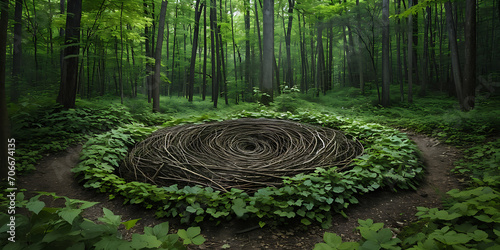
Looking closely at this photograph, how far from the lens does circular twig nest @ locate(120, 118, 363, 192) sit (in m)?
2.71

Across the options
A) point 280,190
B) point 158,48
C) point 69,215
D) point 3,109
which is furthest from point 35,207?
point 158,48

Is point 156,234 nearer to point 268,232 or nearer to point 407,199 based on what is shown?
point 268,232

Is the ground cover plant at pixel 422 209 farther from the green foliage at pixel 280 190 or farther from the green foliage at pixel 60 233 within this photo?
the green foliage at pixel 60 233

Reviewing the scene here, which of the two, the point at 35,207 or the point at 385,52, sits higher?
the point at 385,52

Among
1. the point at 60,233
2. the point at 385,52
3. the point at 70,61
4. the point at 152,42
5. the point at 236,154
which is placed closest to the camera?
the point at 60,233

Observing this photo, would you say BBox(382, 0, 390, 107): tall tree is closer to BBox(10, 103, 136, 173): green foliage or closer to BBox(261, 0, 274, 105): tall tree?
BBox(261, 0, 274, 105): tall tree

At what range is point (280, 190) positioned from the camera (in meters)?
2.33

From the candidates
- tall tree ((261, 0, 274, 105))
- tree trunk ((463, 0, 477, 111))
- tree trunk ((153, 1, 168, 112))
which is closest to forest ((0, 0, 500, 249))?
tree trunk ((463, 0, 477, 111))

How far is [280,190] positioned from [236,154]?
42.1 inches

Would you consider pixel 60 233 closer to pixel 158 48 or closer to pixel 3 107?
pixel 3 107

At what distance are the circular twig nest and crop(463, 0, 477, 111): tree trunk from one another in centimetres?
512

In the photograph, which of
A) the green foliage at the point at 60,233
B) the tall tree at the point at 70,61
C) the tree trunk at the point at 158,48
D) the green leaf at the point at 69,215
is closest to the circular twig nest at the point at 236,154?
the green foliage at the point at 60,233

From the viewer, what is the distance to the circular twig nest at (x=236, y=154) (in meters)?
2.71

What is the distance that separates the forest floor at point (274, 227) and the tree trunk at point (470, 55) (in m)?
4.10
